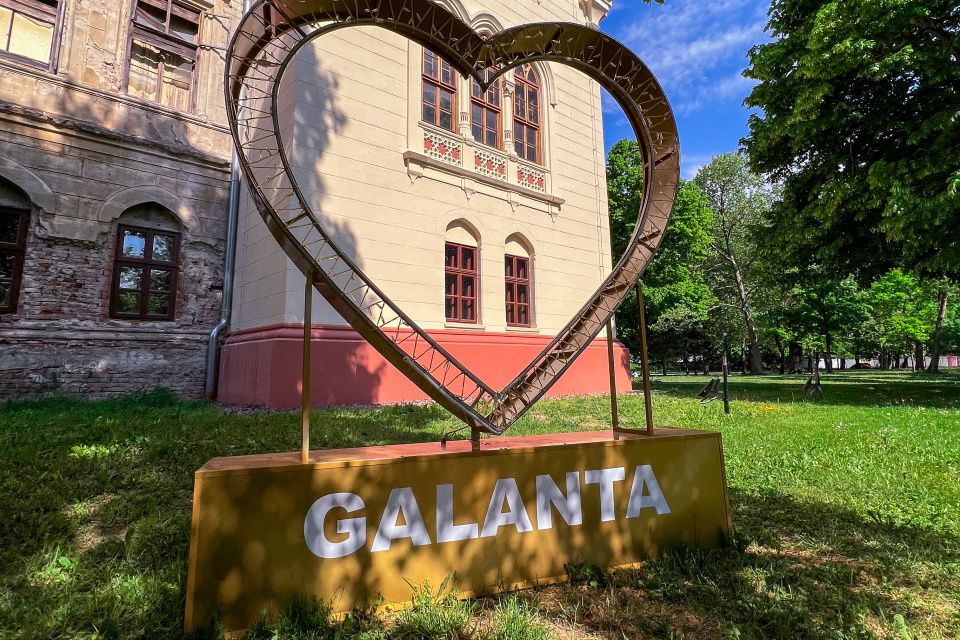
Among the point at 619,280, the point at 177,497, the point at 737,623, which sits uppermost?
the point at 619,280

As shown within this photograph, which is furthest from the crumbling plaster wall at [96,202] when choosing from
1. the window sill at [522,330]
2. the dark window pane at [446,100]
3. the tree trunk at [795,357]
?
the tree trunk at [795,357]

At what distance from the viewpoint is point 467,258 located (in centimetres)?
1133

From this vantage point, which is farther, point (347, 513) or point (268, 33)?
point (268, 33)

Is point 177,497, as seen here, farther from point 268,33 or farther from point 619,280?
point 619,280

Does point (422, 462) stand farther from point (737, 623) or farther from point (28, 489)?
point (28, 489)

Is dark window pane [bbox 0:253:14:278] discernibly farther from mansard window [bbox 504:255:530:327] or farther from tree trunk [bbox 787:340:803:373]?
tree trunk [bbox 787:340:803:373]

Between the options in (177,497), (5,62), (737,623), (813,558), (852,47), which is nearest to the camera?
(737,623)

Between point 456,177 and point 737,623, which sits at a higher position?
point 456,177

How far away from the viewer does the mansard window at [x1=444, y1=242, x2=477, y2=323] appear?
10.9 meters

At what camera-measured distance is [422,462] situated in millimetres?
2717

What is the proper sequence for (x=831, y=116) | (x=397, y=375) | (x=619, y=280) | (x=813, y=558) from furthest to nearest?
(x=831, y=116), (x=397, y=375), (x=619, y=280), (x=813, y=558)

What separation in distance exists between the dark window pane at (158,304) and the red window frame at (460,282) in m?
5.79

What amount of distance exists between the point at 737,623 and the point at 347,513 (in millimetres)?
2116

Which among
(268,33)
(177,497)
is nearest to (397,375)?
(177,497)
